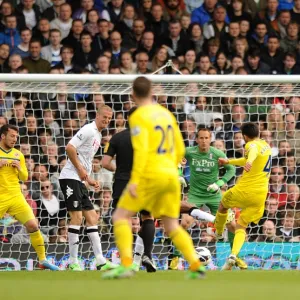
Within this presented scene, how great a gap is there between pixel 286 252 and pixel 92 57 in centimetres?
494

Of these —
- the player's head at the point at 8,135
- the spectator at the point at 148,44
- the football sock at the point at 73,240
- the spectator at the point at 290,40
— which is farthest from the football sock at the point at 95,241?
the spectator at the point at 290,40

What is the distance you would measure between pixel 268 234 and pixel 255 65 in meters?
3.98

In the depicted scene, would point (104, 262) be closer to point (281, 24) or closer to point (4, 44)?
point (4, 44)

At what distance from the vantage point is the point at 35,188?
47.6 feet

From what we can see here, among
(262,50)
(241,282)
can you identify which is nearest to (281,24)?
(262,50)

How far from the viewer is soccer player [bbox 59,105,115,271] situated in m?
12.0

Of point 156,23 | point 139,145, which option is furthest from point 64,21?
point 139,145

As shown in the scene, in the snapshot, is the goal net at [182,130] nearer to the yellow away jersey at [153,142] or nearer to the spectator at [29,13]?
the spectator at [29,13]

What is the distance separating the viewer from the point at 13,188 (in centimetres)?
1245

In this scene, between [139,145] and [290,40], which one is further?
[290,40]

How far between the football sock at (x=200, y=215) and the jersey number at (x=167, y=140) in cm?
454

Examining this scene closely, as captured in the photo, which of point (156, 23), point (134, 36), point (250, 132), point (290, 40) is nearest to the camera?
point (250, 132)

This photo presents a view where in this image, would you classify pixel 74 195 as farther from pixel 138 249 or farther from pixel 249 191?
pixel 249 191

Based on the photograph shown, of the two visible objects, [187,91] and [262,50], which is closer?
[187,91]
